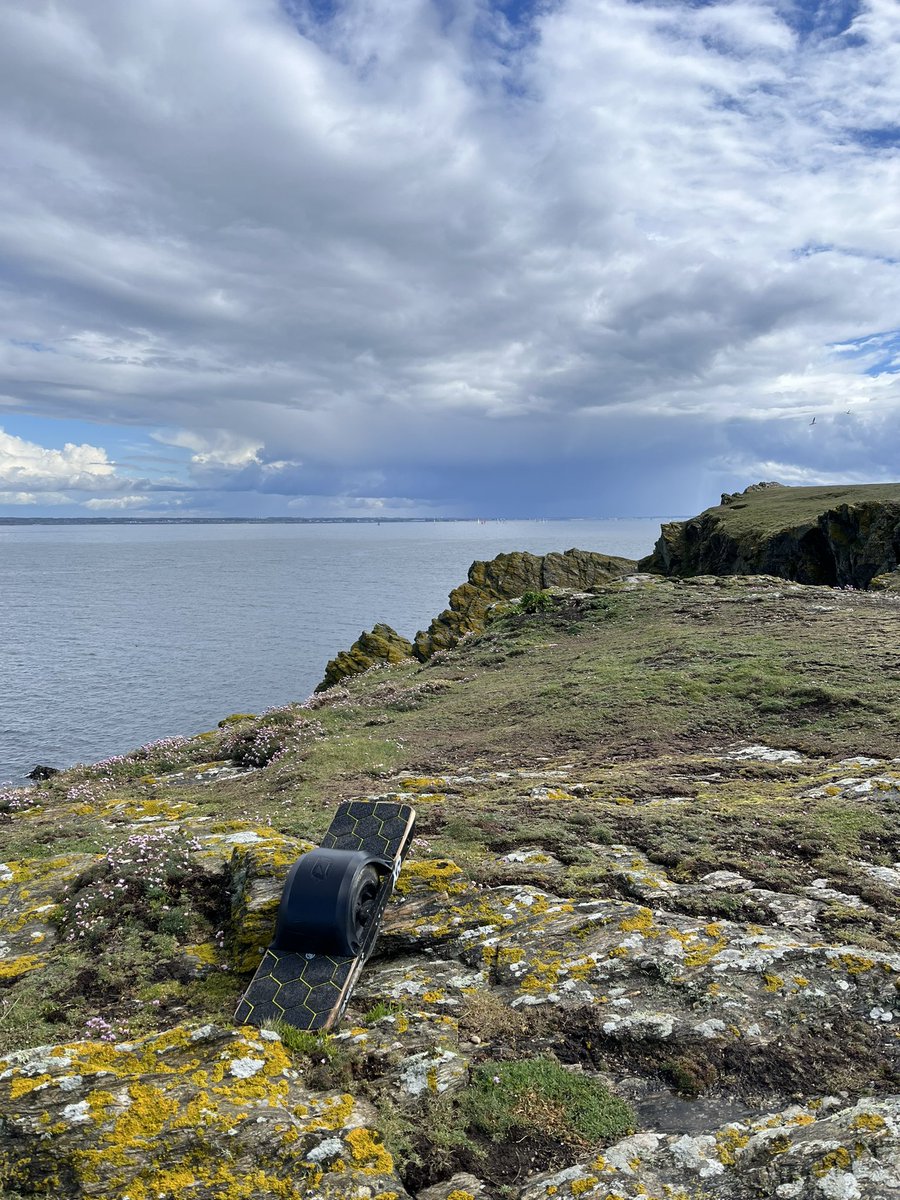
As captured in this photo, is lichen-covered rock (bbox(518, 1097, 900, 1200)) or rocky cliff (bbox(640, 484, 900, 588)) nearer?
lichen-covered rock (bbox(518, 1097, 900, 1200))

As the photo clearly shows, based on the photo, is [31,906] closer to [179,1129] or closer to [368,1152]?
[179,1129]

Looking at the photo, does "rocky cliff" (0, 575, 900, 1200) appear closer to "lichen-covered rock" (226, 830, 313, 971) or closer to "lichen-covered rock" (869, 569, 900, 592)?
"lichen-covered rock" (226, 830, 313, 971)

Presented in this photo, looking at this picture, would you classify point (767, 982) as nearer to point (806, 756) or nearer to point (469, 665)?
point (806, 756)

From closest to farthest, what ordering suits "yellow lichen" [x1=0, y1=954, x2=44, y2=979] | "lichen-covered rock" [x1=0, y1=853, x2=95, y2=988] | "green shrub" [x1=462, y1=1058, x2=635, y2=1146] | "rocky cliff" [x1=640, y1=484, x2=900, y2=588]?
"green shrub" [x1=462, y1=1058, x2=635, y2=1146] → "yellow lichen" [x1=0, y1=954, x2=44, y2=979] → "lichen-covered rock" [x1=0, y1=853, x2=95, y2=988] → "rocky cliff" [x1=640, y1=484, x2=900, y2=588]

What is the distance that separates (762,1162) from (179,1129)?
14.3 feet

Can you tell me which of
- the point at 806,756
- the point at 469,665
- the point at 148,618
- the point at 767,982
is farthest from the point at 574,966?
the point at 148,618

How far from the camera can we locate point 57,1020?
7.22 meters

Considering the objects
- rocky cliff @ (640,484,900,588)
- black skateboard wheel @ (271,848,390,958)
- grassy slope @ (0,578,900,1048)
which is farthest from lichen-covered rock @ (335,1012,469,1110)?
rocky cliff @ (640,484,900,588)

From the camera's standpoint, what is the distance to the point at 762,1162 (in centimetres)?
506

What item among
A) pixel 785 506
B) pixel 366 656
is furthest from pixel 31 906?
pixel 785 506

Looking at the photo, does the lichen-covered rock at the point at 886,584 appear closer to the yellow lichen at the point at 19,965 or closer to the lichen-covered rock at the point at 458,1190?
the lichen-covered rock at the point at 458,1190

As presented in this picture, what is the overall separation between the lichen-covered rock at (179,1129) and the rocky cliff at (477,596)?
33549 mm

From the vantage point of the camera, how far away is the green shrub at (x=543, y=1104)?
5766 mm

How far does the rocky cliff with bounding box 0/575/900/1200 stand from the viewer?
5.22 meters
